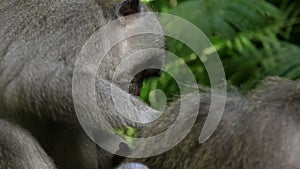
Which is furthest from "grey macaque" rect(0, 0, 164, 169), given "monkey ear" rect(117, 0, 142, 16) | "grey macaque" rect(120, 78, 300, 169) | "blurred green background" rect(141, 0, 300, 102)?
"grey macaque" rect(120, 78, 300, 169)

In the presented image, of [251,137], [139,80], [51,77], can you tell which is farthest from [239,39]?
[251,137]

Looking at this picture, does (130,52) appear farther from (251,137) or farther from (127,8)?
(251,137)

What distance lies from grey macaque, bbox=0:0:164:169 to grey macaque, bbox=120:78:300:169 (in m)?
0.71

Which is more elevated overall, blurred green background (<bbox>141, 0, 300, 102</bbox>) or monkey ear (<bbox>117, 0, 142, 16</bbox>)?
monkey ear (<bbox>117, 0, 142, 16</bbox>)

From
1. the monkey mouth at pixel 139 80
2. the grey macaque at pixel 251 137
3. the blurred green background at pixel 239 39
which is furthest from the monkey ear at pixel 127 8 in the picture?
the grey macaque at pixel 251 137

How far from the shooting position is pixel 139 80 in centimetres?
361

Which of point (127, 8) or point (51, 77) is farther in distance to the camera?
point (127, 8)

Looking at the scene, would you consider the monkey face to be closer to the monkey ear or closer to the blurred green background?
the monkey ear

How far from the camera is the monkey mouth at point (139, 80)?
11.7 feet

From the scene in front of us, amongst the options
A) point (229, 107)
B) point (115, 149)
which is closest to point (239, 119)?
point (229, 107)

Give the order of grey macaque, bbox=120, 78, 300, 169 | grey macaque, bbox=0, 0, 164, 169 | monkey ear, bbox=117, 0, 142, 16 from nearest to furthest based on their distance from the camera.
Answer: grey macaque, bbox=120, 78, 300, 169 < grey macaque, bbox=0, 0, 164, 169 < monkey ear, bbox=117, 0, 142, 16

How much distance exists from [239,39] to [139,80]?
90 cm

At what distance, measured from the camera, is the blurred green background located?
13.5 feet

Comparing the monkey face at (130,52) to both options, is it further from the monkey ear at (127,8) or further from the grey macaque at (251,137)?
the grey macaque at (251,137)
